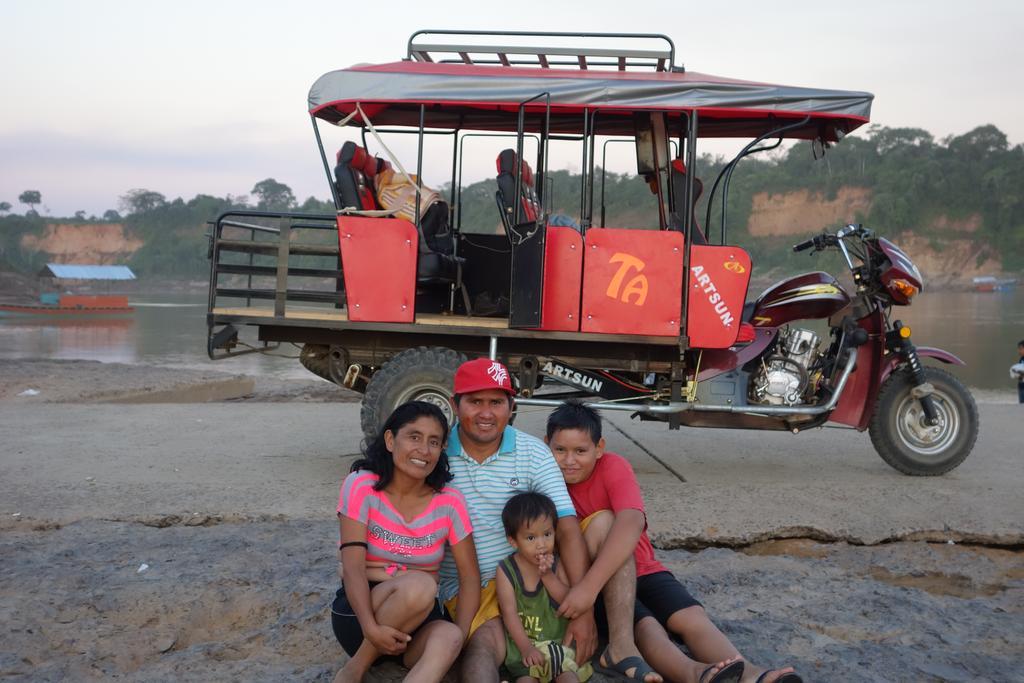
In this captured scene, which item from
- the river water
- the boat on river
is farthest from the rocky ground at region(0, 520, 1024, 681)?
the boat on river

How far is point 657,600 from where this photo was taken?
3.47 meters

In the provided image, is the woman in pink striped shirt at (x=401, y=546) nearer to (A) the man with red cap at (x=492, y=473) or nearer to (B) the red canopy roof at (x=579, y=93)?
(A) the man with red cap at (x=492, y=473)

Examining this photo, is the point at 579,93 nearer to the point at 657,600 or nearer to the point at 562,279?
the point at 562,279

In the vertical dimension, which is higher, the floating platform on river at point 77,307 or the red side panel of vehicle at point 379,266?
the red side panel of vehicle at point 379,266

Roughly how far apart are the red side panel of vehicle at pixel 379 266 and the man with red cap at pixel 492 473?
2775 mm

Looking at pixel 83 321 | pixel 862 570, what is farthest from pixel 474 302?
pixel 83 321

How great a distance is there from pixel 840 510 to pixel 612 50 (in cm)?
320

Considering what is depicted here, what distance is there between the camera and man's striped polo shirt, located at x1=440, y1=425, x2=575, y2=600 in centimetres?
351

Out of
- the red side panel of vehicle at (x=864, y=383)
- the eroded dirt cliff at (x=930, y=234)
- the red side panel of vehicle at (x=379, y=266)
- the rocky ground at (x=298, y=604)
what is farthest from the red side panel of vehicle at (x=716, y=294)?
the eroded dirt cliff at (x=930, y=234)

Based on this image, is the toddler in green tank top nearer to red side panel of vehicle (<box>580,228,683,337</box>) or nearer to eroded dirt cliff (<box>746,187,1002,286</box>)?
red side panel of vehicle (<box>580,228,683,337</box>)

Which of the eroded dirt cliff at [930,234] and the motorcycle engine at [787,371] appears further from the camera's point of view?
the eroded dirt cliff at [930,234]

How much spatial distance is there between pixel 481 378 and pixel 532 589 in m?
0.72

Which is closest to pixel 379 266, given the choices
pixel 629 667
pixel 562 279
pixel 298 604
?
pixel 562 279

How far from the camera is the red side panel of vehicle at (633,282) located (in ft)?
20.3
